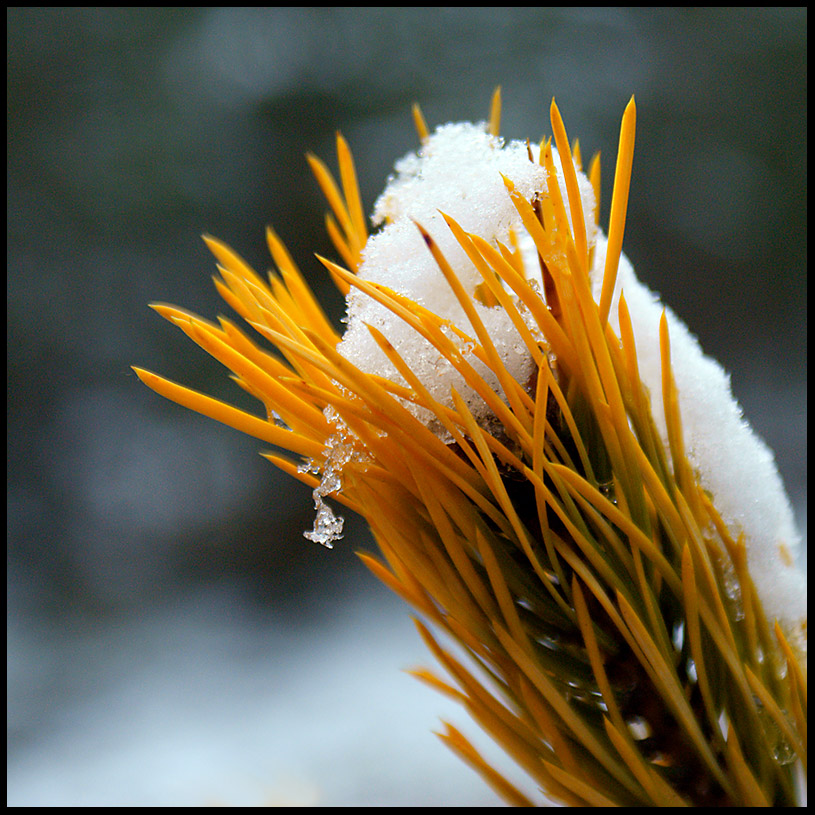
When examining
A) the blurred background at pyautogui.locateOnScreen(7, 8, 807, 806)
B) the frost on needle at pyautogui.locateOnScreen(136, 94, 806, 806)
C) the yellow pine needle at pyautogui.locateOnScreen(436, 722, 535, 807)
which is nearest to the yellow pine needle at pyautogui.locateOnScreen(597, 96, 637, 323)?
the frost on needle at pyautogui.locateOnScreen(136, 94, 806, 806)

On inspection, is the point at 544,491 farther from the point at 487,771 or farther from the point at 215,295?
the point at 215,295

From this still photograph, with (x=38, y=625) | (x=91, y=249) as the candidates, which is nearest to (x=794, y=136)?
(x=91, y=249)

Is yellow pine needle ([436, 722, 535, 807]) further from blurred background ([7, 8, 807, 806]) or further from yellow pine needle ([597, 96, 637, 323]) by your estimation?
blurred background ([7, 8, 807, 806])

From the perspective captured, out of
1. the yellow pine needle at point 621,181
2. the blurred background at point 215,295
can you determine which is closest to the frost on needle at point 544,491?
the yellow pine needle at point 621,181

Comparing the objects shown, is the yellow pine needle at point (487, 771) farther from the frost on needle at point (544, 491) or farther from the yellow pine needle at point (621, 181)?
the yellow pine needle at point (621, 181)

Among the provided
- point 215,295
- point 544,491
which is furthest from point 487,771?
point 215,295

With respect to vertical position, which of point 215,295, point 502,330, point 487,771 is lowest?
point 487,771

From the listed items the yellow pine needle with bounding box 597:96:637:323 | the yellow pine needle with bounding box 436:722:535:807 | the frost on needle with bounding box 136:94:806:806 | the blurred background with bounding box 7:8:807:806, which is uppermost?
the blurred background with bounding box 7:8:807:806

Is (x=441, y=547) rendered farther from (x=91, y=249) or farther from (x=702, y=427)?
(x=91, y=249)
